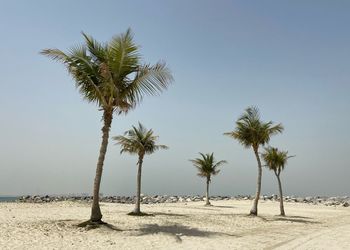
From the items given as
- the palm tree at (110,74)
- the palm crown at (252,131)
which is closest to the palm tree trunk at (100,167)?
the palm tree at (110,74)

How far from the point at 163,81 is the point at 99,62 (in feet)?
11.0

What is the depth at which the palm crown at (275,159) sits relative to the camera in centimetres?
3294

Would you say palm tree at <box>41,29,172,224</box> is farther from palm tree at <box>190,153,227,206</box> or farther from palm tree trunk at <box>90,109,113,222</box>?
palm tree at <box>190,153,227,206</box>

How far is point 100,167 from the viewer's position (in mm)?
18703

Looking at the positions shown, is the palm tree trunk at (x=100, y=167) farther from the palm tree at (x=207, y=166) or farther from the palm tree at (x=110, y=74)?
the palm tree at (x=207, y=166)

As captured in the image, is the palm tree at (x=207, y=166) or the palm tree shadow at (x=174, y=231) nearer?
the palm tree shadow at (x=174, y=231)

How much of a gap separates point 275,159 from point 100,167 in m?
18.7

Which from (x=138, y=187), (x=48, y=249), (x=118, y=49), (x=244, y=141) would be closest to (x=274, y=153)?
(x=244, y=141)

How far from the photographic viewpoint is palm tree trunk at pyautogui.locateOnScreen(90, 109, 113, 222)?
59.4ft

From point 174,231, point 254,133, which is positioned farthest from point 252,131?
point 174,231

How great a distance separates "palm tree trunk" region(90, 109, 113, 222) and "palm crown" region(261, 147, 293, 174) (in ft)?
59.5

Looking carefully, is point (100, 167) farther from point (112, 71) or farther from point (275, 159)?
point (275, 159)

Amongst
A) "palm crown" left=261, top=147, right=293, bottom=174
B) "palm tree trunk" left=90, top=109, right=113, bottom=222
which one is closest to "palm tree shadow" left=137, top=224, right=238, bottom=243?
"palm tree trunk" left=90, top=109, right=113, bottom=222

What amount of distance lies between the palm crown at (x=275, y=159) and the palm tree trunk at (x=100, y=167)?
18128mm
